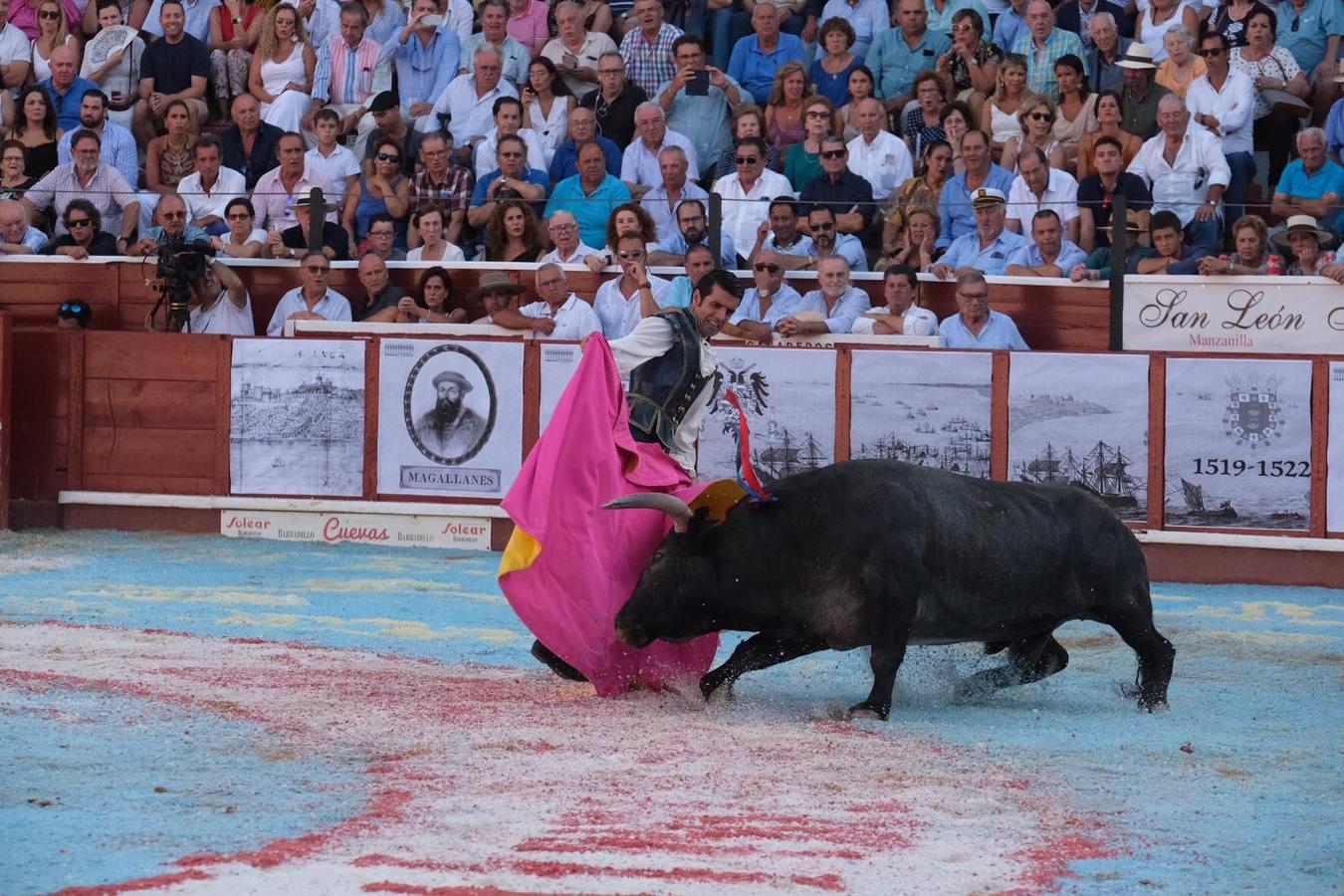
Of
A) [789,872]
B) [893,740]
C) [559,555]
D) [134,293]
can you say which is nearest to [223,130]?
[134,293]

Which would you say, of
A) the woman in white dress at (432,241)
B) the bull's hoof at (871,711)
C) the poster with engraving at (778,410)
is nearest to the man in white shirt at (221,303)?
the woman in white dress at (432,241)

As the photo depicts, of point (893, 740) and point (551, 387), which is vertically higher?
point (551, 387)

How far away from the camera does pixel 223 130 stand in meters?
14.2

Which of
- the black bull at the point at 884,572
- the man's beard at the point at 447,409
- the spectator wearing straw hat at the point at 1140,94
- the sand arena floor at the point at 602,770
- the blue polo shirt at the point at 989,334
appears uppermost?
the spectator wearing straw hat at the point at 1140,94

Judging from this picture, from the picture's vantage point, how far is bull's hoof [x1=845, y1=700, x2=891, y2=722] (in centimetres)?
666

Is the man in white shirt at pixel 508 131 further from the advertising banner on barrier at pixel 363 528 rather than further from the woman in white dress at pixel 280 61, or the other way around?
the advertising banner on barrier at pixel 363 528

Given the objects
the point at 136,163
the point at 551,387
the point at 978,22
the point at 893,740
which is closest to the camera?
the point at 893,740

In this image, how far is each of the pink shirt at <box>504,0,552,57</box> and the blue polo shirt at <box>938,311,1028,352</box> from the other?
4449mm

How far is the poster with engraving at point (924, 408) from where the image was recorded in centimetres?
1146

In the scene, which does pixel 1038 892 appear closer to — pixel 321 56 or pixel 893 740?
pixel 893 740

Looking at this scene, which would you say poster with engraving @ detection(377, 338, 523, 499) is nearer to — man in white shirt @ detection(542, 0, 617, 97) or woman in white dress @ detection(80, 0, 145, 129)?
man in white shirt @ detection(542, 0, 617, 97)

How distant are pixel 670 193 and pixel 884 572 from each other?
6.46 metres

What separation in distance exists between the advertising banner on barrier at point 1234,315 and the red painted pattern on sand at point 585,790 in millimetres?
5468

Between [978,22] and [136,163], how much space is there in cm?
621
